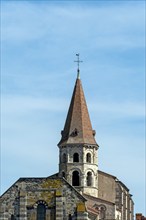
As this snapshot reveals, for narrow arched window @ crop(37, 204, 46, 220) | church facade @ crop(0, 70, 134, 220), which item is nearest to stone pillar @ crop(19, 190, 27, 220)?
narrow arched window @ crop(37, 204, 46, 220)

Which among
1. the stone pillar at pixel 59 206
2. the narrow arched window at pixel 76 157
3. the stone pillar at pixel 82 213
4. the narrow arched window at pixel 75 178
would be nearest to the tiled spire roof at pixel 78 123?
the narrow arched window at pixel 76 157

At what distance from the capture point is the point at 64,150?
406ft

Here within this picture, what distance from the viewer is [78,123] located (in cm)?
12550

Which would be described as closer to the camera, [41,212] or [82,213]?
[82,213]

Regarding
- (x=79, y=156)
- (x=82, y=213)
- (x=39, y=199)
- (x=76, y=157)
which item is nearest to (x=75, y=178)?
(x=76, y=157)

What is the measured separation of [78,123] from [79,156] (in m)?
4.74

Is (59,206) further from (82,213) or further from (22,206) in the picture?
(22,206)

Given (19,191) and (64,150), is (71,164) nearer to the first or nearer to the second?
(64,150)

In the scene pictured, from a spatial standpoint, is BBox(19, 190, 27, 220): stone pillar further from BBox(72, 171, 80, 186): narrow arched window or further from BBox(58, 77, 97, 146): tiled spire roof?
BBox(58, 77, 97, 146): tiled spire roof

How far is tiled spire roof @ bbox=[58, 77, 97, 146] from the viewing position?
12388 cm

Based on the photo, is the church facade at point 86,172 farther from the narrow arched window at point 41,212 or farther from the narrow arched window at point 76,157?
the narrow arched window at point 41,212

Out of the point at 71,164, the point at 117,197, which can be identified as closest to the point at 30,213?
the point at 71,164

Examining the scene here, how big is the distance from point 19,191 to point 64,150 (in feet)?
101

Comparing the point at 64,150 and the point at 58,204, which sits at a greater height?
the point at 64,150
